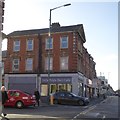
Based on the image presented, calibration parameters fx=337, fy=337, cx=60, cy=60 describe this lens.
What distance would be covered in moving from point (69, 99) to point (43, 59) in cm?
1464

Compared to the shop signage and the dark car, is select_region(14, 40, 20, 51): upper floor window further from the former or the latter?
the dark car

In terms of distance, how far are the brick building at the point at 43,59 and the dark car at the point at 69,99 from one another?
34.1 feet

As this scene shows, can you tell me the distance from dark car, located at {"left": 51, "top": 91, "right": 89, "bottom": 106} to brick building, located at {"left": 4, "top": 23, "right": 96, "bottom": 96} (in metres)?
10.4

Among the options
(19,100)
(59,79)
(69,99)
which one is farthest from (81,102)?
(59,79)

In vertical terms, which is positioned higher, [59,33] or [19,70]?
[59,33]

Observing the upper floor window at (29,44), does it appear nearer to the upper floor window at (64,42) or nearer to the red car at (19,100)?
the upper floor window at (64,42)

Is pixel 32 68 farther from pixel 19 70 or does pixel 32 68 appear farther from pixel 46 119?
pixel 46 119

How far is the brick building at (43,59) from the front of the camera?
4847cm

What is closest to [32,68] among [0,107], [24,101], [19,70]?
[19,70]

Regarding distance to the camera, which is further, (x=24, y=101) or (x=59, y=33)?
(x=59, y=33)

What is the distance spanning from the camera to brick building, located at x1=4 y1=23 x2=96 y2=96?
48469 millimetres

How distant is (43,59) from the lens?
165 feet

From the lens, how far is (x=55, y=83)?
49188mm

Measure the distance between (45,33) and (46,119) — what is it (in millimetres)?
33368
